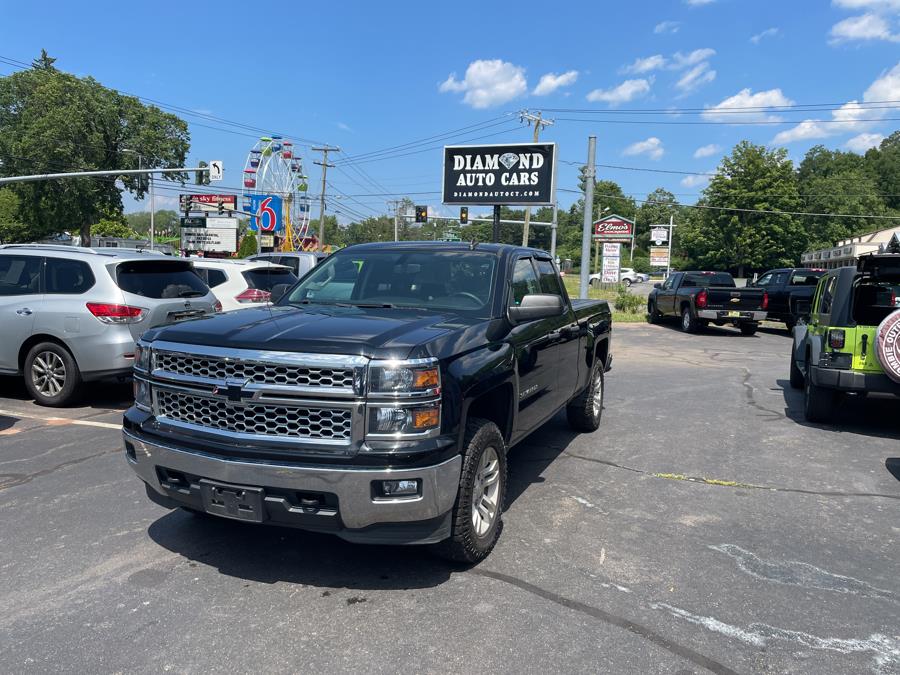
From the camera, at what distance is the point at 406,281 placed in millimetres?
4828

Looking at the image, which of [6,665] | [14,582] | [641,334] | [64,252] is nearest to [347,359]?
[6,665]

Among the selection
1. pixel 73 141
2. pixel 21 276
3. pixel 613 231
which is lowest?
pixel 21 276

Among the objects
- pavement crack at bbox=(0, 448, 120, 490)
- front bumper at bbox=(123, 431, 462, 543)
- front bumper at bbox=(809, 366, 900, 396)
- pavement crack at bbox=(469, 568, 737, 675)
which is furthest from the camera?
front bumper at bbox=(809, 366, 900, 396)

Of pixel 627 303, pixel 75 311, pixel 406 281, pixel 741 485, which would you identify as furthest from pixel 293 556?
pixel 627 303

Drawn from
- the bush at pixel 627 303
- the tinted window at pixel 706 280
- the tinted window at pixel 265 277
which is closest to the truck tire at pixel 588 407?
the tinted window at pixel 265 277

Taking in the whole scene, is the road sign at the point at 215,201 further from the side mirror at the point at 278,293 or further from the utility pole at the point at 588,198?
the side mirror at the point at 278,293

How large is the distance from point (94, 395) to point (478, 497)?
6774mm

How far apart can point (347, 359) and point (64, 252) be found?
6.28 metres

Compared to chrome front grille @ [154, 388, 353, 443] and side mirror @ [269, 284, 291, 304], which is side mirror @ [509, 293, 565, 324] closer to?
chrome front grille @ [154, 388, 353, 443]

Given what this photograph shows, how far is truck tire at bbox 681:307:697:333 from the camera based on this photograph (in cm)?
1912

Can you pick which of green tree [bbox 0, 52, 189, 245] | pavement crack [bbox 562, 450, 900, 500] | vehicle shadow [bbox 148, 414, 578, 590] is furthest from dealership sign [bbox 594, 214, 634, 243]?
green tree [bbox 0, 52, 189, 245]

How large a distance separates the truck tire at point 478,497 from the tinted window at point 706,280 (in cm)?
1792

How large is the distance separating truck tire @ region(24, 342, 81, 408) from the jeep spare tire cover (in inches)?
335

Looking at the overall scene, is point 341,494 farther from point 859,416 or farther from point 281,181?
point 281,181
